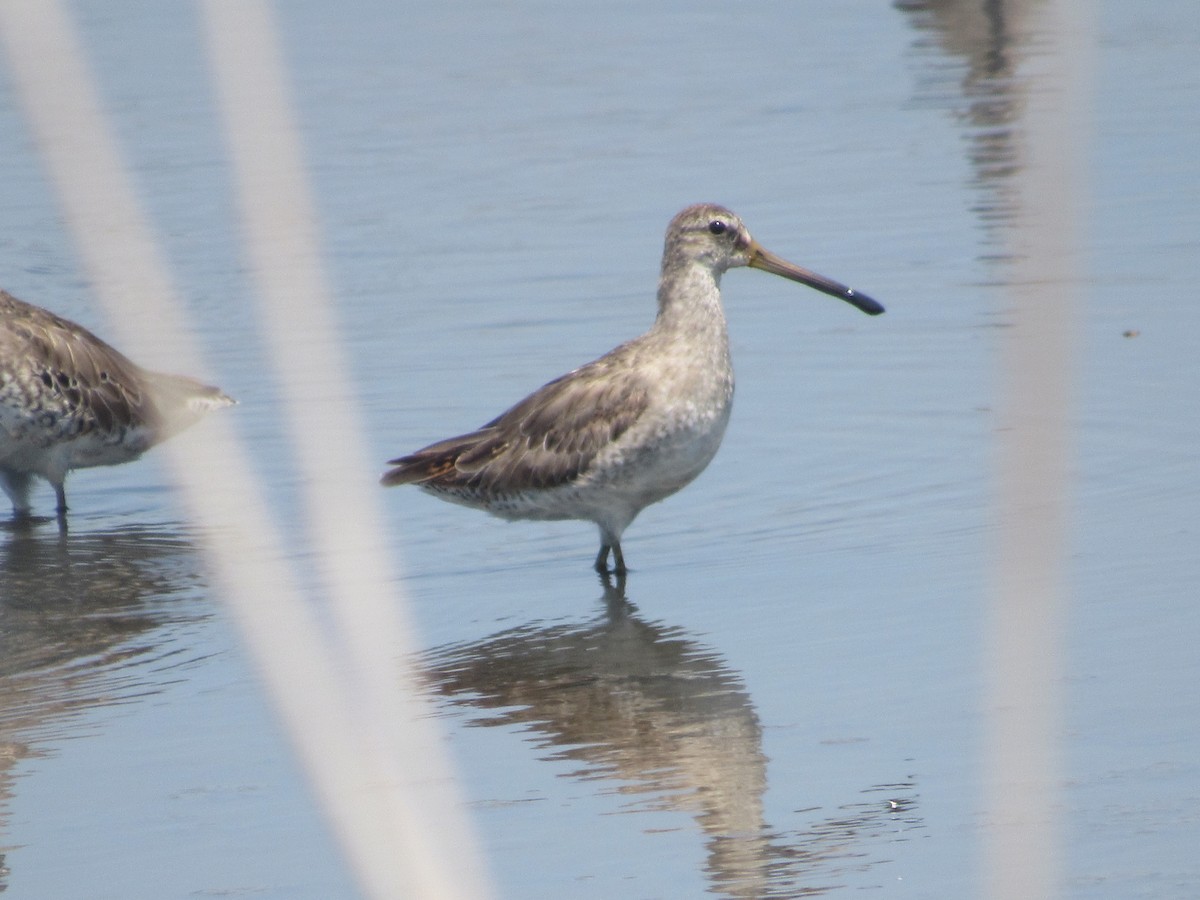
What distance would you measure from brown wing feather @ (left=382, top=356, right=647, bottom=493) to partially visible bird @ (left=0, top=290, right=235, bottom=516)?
1.40 metres

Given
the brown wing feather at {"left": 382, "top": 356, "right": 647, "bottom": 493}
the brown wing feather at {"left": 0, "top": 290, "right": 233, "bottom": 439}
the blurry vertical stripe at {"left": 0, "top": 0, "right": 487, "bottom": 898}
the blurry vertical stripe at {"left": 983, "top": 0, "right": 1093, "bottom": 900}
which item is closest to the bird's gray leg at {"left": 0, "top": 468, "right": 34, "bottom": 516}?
the brown wing feather at {"left": 0, "top": 290, "right": 233, "bottom": 439}

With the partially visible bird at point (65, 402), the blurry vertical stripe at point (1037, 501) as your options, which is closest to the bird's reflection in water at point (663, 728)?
the partially visible bird at point (65, 402)

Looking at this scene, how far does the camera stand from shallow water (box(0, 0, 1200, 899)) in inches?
184

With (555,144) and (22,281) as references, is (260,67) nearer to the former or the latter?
Answer: (22,281)

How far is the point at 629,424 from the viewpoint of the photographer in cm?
721

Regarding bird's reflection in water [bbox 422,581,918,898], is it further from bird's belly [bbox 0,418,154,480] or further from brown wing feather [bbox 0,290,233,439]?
bird's belly [bbox 0,418,154,480]

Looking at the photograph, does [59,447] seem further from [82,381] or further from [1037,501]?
[1037,501]

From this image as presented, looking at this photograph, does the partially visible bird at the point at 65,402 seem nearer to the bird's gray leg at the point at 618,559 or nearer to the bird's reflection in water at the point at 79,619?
the bird's reflection in water at the point at 79,619

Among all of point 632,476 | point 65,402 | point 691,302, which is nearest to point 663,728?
point 632,476

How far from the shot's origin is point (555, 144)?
16141 mm

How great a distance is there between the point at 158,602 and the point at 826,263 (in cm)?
573

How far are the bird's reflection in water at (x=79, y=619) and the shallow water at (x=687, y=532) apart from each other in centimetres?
2

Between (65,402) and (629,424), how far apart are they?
322 centimetres

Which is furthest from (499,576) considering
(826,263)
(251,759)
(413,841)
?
(413,841)
